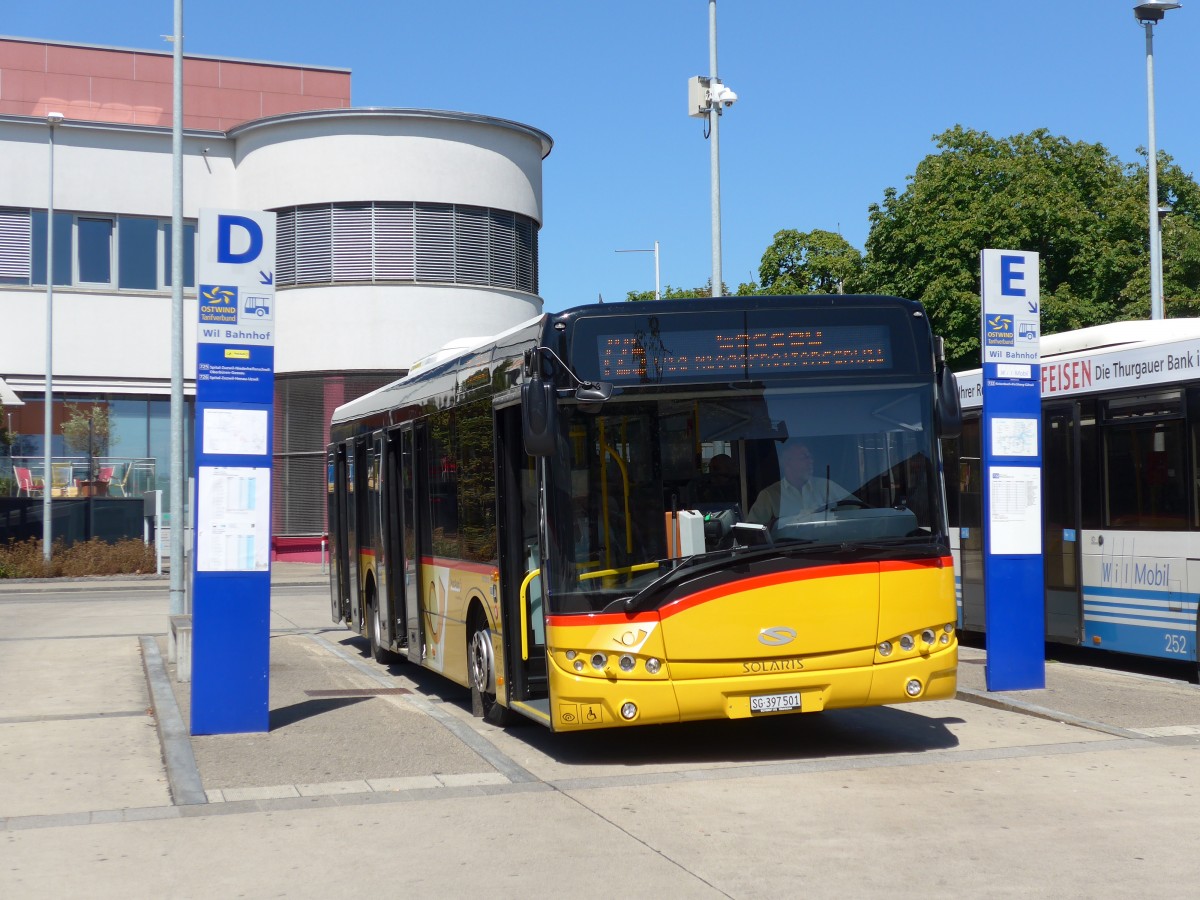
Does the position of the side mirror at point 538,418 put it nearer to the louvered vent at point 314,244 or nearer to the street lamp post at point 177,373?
the street lamp post at point 177,373

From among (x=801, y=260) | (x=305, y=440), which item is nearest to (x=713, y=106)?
(x=305, y=440)

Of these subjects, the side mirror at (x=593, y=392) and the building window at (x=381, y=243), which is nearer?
the side mirror at (x=593, y=392)

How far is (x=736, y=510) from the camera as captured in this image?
30.8 feet

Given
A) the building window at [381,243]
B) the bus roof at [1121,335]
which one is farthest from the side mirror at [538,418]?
the building window at [381,243]

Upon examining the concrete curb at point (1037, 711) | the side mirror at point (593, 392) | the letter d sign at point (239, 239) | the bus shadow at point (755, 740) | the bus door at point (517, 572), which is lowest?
the bus shadow at point (755, 740)

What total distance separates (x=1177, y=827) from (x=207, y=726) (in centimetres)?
661

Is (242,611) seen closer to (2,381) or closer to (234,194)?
(2,381)

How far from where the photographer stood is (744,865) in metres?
6.91

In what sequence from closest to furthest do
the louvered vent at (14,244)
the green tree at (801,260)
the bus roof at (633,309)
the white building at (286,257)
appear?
the bus roof at (633,309)
the louvered vent at (14,244)
the white building at (286,257)
the green tree at (801,260)

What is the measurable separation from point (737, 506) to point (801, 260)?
49.2 metres

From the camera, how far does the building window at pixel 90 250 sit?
3875 centimetres

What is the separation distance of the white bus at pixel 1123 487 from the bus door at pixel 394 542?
17.4ft

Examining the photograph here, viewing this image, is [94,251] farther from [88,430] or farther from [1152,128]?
[1152,128]

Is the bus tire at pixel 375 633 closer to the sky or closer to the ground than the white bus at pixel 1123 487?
closer to the ground
